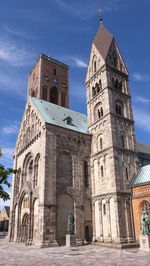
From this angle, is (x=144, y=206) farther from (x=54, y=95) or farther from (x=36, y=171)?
(x=54, y=95)

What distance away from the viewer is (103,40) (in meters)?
42.0

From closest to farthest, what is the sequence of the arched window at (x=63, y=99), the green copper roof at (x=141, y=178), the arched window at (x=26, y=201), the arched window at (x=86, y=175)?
the green copper roof at (x=141, y=178), the arched window at (x=26, y=201), the arched window at (x=86, y=175), the arched window at (x=63, y=99)

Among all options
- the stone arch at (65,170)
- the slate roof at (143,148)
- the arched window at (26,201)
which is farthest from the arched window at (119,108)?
the arched window at (26,201)

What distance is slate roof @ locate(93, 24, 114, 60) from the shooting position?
39231 mm

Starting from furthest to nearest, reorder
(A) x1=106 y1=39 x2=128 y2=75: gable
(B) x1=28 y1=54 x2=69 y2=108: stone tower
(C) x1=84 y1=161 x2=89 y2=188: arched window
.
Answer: (B) x1=28 y1=54 x2=69 y2=108: stone tower < (A) x1=106 y1=39 x2=128 y2=75: gable < (C) x1=84 y1=161 x2=89 y2=188: arched window

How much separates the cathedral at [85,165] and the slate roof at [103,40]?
22cm

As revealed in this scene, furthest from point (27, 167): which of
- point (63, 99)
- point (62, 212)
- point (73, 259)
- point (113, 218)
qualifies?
point (63, 99)

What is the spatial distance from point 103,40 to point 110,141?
70.0 feet

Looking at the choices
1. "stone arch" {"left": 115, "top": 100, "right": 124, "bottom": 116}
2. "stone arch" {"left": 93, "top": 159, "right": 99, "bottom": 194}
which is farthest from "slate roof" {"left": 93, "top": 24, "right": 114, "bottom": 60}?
"stone arch" {"left": 93, "top": 159, "right": 99, "bottom": 194}

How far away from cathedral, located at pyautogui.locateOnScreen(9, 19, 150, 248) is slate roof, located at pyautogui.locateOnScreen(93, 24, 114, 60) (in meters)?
0.22

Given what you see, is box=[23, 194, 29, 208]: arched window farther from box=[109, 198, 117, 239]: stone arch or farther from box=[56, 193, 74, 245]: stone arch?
box=[109, 198, 117, 239]: stone arch

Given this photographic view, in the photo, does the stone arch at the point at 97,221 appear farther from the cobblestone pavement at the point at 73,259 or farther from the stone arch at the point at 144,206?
the cobblestone pavement at the point at 73,259

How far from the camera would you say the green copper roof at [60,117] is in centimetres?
3369

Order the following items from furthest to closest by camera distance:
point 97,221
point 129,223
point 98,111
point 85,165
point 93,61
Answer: point 93,61 < point 98,111 < point 85,165 < point 97,221 < point 129,223
